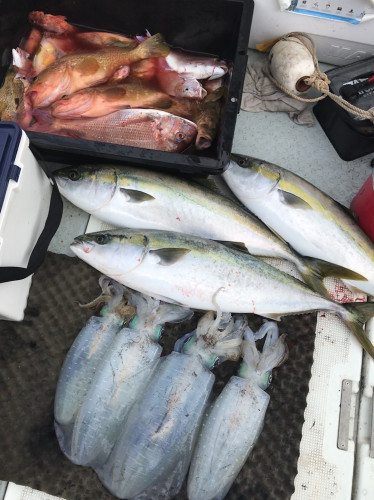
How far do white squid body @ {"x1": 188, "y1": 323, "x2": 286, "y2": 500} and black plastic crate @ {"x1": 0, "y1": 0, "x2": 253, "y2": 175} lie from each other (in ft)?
3.04

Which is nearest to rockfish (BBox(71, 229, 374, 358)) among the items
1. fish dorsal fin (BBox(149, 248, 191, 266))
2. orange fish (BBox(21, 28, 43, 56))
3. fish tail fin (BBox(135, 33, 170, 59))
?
fish dorsal fin (BBox(149, 248, 191, 266))

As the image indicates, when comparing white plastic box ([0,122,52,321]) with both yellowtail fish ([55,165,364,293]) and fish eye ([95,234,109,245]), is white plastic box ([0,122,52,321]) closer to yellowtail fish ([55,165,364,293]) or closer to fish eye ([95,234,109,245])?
yellowtail fish ([55,165,364,293])

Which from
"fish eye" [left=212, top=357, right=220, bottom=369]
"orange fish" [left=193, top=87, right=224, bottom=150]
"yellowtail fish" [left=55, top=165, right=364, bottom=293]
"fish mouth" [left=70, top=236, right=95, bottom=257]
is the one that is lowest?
"fish eye" [left=212, top=357, right=220, bottom=369]

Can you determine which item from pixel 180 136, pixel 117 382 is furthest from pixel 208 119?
pixel 117 382

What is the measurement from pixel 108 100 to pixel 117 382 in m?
1.37

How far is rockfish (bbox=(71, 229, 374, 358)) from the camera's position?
6.53ft

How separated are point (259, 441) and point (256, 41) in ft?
7.30

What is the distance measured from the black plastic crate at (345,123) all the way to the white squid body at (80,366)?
147 cm

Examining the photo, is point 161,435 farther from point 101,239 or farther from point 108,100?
point 108,100

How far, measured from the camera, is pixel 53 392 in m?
2.06

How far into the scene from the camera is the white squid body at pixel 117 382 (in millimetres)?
1908

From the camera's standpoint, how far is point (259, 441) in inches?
→ 78.8

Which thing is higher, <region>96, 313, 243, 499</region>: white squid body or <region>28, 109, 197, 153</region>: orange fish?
<region>28, 109, 197, 153</region>: orange fish

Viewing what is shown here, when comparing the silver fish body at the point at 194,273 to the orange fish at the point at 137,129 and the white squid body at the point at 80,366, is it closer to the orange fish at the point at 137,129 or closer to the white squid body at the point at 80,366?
the white squid body at the point at 80,366
